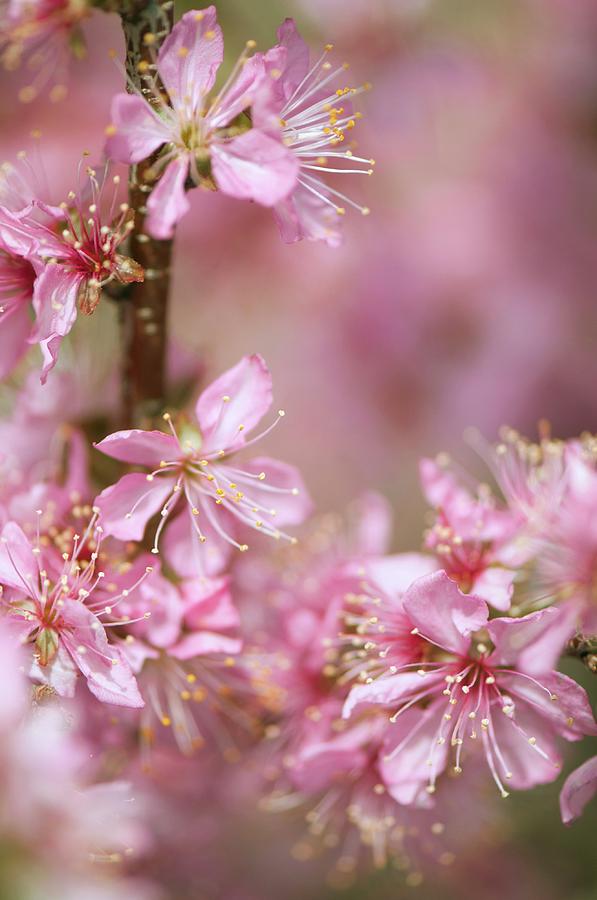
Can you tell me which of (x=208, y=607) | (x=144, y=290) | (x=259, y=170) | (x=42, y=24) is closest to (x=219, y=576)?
(x=208, y=607)

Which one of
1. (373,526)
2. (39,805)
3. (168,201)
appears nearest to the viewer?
(39,805)

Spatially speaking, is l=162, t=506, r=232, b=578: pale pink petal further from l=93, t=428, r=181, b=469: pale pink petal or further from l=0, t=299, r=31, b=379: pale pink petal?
l=0, t=299, r=31, b=379: pale pink petal

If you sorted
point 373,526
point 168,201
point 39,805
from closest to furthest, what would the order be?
1. point 39,805
2. point 168,201
3. point 373,526

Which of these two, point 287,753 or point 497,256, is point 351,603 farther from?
point 497,256

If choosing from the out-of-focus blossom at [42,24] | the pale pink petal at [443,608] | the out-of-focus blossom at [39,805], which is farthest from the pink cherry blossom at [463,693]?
the out-of-focus blossom at [42,24]

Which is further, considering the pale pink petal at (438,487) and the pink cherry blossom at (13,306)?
the pale pink petal at (438,487)

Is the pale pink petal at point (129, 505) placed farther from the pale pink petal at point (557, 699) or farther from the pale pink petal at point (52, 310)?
the pale pink petal at point (557, 699)

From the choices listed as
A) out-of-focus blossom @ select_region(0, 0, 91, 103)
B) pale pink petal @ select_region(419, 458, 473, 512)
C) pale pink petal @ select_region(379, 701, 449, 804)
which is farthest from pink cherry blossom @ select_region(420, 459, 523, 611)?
out-of-focus blossom @ select_region(0, 0, 91, 103)

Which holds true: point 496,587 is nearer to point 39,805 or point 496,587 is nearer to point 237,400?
point 237,400
